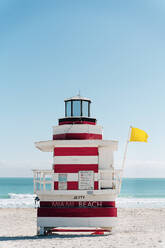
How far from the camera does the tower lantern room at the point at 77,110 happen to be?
14.9 metres

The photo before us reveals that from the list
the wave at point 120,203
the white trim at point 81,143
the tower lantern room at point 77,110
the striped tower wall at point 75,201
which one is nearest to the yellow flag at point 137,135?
the white trim at point 81,143

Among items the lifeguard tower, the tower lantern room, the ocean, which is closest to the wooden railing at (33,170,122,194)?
the lifeguard tower

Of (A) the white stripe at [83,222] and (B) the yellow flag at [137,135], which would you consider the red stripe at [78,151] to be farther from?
(A) the white stripe at [83,222]

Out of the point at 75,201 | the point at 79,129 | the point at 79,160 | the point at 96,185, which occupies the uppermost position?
the point at 79,129

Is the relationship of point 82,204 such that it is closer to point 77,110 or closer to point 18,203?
point 77,110

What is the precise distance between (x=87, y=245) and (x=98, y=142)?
4.39 meters

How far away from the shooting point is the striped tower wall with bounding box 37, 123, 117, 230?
1405 cm

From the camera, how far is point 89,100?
51.2 ft

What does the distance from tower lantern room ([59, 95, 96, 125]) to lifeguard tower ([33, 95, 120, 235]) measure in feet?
0.95

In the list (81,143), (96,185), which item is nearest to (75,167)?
(81,143)

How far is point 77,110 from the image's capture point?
600 inches

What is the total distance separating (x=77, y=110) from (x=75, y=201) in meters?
4.06

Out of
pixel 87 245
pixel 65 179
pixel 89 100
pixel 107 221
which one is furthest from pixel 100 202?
pixel 89 100

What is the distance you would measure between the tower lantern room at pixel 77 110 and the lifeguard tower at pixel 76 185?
288mm
